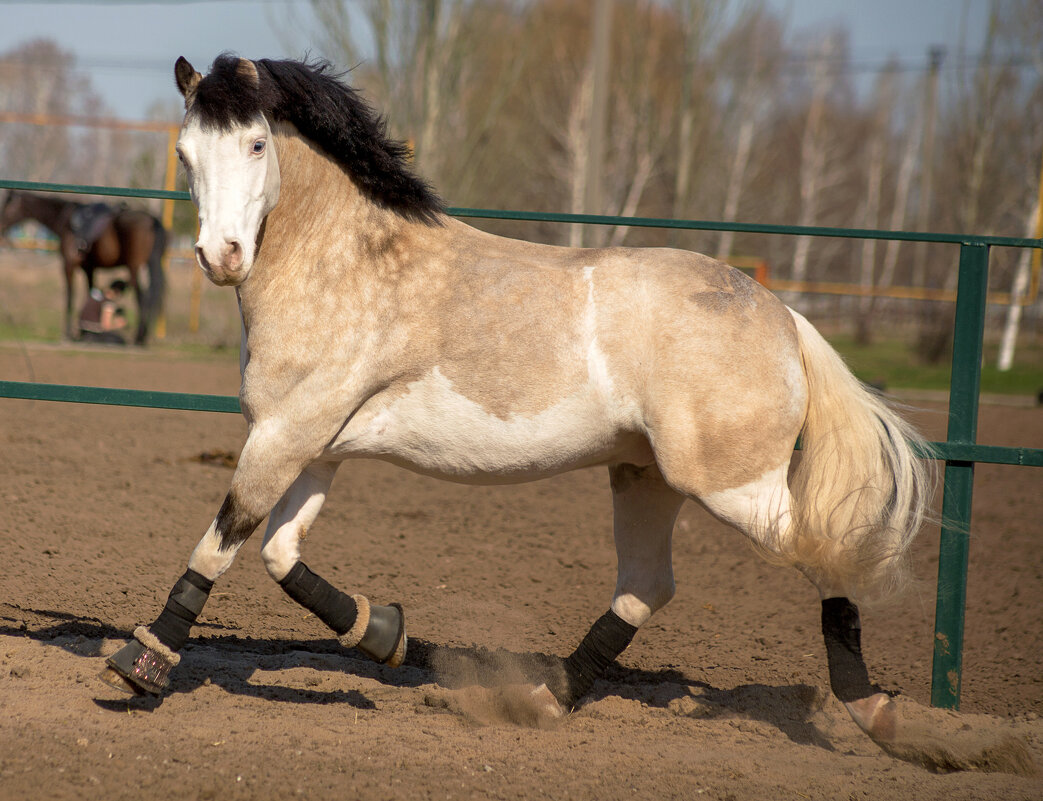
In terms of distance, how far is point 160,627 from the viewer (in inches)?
103

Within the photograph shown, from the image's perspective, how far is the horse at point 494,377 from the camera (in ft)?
8.38

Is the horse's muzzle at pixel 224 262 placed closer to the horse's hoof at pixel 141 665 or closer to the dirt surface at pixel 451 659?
the horse's hoof at pixel 141 665

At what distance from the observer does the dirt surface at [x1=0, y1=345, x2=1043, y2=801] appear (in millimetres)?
2465

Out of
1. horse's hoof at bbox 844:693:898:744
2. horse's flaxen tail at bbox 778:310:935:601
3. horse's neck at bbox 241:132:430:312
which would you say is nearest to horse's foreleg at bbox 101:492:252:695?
horse's neck at bbox 241:132:430:312

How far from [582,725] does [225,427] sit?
6.03 m

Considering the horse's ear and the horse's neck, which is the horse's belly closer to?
the horse's neck

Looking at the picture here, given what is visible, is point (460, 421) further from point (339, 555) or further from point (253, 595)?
point (339, 555)

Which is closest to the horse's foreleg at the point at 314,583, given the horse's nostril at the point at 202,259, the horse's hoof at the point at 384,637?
the horse's hoof at the point at 384,637

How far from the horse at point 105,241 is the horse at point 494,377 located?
1137 cm

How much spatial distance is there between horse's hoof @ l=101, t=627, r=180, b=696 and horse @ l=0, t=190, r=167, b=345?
11354 millimetres

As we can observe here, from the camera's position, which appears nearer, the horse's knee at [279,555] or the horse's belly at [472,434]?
the horse's belly at [472,434]

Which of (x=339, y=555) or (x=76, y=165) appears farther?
(x=76, y=165)

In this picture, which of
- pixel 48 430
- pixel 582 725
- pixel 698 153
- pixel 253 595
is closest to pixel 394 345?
pixel 582 725

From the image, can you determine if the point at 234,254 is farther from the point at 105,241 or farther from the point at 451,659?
the point at 105,241
